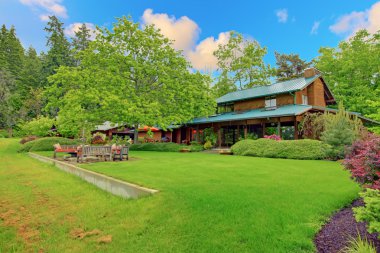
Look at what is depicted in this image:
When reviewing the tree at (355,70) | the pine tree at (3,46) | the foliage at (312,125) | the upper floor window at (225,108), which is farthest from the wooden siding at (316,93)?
the pine tree at (3,46)

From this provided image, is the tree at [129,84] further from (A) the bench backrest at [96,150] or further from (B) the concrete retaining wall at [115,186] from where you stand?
(B) the concrete retaining wall at [115,186]

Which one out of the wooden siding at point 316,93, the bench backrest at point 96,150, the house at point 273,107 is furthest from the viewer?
the wooden siding at point 316,93

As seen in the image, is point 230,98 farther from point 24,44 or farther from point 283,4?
point 24,44

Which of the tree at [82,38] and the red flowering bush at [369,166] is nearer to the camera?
the red flowering bush at [369,166]

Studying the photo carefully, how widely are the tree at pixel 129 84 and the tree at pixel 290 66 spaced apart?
2732cm

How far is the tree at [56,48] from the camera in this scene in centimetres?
5074

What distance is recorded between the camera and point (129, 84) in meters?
23.4

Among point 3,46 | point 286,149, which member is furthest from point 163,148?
point 3,46

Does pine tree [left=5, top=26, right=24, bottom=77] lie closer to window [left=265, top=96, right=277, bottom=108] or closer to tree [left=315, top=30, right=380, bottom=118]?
window [left=265, top=96, right=277, bottom=108]

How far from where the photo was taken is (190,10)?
991 inches

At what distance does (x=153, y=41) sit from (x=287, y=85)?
14.3 m

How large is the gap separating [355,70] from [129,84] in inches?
1085

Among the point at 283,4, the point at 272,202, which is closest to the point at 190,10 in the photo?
the point at 283,4

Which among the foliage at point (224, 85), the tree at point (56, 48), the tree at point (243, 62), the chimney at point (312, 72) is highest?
the tree at point (56, 48)
